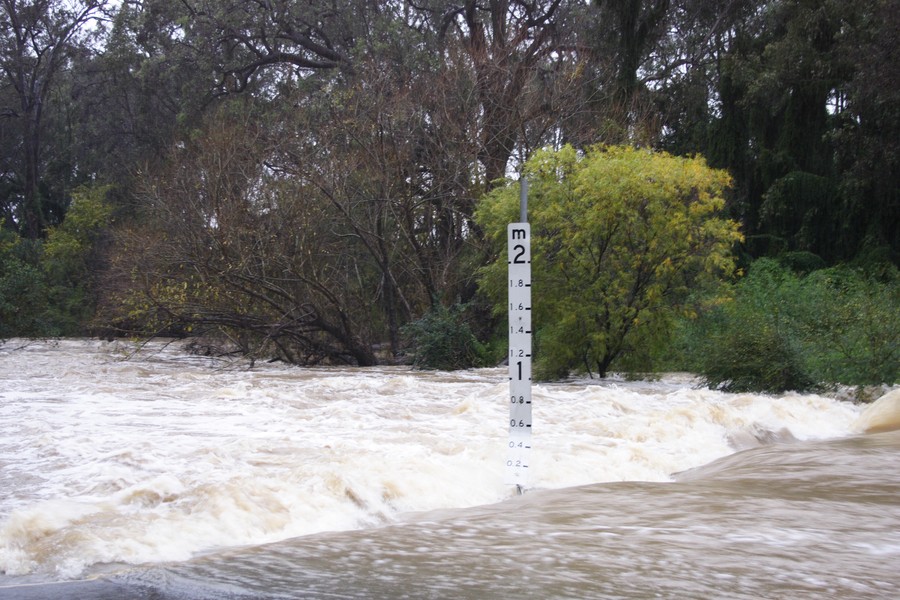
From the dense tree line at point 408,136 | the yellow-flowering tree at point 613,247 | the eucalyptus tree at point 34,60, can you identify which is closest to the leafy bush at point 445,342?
the dense tree line at point 408,136

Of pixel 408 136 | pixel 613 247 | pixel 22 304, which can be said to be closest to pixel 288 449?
pixel 613 247

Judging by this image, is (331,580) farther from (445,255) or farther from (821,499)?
(445,255)

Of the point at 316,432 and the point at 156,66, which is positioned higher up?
the point at 156,66

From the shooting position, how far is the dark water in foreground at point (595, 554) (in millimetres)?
5008

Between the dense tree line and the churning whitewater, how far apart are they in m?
6.56

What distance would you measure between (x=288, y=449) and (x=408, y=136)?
16.3 m

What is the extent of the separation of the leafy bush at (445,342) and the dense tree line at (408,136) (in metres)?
Answer: 1.65

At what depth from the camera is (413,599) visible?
191 inches

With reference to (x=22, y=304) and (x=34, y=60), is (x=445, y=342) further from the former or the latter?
(x=34, y=60)

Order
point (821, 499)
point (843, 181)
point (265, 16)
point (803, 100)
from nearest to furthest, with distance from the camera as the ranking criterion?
point (821, 499) < point (843, 181) < point (803, 100) < point (265, 16)

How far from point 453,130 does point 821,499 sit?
60.6 feet

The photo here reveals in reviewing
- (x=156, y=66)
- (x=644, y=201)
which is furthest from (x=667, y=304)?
(x=156, y=66)

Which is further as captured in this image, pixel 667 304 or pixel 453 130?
pixel 453 130

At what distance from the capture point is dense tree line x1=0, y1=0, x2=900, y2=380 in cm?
2384
